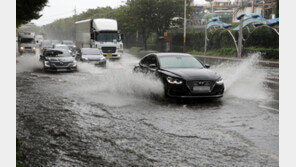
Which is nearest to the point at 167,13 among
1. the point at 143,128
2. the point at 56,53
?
the point at 56,53

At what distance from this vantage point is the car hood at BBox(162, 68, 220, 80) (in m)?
9.73

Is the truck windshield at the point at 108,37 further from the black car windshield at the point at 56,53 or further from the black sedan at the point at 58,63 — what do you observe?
the black sedan at the point at 58,63

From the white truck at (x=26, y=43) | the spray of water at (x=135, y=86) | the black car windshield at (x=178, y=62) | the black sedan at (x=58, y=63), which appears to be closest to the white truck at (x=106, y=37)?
the black sedan at (x=58, y=63)

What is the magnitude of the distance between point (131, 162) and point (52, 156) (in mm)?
1243

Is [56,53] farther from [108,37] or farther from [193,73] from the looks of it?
[193,73]

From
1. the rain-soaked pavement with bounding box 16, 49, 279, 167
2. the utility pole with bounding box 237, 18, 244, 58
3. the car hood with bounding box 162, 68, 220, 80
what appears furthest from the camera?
the utility pole with bounding box 237, 18, 244, 58

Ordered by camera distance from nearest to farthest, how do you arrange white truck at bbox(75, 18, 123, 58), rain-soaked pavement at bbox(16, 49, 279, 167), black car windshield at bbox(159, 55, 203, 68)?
rain-soaked pavement at bbox(16, 49, 279, 167)
black car windshield at bbox(159, 55, 203, 68)
white truck at bbox(75, 18, 123, 58)

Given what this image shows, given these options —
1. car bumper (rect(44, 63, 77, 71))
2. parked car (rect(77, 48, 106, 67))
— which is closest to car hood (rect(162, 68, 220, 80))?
car bumper (rect(44, 63, 77, 71))

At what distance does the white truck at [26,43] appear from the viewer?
41.8m

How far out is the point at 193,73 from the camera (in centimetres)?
998

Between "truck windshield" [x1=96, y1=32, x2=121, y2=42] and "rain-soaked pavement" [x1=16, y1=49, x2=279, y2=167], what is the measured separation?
1926 cm

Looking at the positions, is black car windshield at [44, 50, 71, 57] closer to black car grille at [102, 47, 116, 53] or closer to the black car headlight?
black car grille at [102, 47, 116, 53]

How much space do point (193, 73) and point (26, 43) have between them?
36.1m

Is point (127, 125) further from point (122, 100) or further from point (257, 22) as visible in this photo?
point (257, 22)
